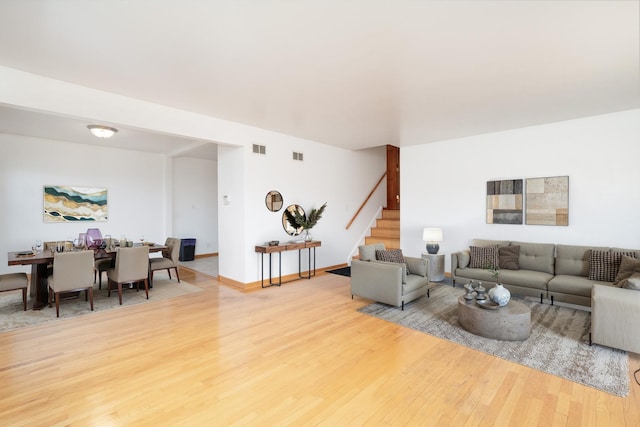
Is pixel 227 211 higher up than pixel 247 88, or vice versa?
pixel 247 88

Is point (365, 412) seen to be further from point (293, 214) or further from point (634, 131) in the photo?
point (634, 131)

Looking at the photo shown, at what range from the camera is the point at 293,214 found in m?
6.13

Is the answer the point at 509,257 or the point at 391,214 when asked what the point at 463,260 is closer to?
the point at 509,257

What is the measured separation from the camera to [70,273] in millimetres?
4027

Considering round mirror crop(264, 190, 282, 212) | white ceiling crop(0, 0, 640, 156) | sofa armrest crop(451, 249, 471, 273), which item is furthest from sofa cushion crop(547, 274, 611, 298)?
round mirror crop(264, 190, 282, 212)

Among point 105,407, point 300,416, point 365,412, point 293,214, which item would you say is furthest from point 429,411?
point 293,214

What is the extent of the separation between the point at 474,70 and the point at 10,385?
4996 millimetres

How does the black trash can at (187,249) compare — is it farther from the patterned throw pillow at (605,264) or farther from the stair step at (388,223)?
the patterned throw pillow at (605,264)

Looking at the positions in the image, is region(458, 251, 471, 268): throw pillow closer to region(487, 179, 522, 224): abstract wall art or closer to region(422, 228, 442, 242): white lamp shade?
region(422, 228, 442, 242): white lamp shade

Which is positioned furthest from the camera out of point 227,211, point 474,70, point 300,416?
point 227,211

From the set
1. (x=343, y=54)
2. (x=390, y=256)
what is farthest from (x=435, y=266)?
(x=343, y=54)

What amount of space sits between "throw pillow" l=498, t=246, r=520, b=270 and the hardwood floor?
2091 mm

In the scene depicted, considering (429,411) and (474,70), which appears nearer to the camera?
(429,411)

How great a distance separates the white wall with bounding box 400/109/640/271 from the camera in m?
Answer: 4.40
